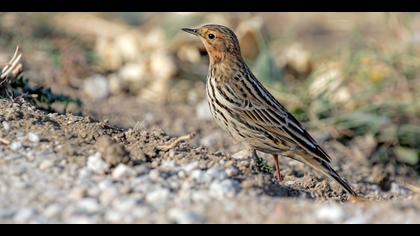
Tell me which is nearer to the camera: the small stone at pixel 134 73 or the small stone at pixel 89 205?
the small stone at pixel 89 205

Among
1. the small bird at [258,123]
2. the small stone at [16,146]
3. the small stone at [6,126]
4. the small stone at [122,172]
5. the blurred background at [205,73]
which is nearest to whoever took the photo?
the small stone at [122,172]

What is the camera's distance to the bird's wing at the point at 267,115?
21.7 ft

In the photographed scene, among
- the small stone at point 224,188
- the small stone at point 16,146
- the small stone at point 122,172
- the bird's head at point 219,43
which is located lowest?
the small stone at point 224,188

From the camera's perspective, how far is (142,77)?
1034cm

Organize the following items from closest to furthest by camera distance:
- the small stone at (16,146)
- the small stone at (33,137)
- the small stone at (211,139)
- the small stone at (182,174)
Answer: the small stone at (182,174) < the small stone at (16,146) < the small stone at (33,137) < the small stone at (211,139)

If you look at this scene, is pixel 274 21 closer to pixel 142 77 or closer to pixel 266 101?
pixel 142 77

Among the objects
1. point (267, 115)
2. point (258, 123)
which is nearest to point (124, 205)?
point (258, 123)

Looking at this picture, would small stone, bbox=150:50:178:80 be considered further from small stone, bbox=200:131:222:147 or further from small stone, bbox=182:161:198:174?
small stone, bbox=182:161:198:174

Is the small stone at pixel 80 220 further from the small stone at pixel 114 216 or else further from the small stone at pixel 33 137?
the small stone at pixel 33 137

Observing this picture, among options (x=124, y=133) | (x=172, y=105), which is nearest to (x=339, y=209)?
(x=124, y=133)

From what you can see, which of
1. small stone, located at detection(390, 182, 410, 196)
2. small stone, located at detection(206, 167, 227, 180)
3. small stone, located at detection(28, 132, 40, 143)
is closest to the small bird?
small stone, located at detection(390, 182, 410, 196)

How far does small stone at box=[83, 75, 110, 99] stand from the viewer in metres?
9.91

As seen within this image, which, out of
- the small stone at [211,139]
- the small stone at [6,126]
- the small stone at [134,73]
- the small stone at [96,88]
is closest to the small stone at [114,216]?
the small stone at [6,126]
